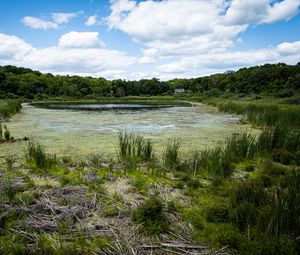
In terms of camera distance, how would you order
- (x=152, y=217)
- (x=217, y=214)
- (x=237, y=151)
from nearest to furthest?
(x=152, y=217)
(x=217, y=214)
(x=237, y=151)

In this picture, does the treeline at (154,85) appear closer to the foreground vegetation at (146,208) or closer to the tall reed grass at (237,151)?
the tall reed grass at (237,151)

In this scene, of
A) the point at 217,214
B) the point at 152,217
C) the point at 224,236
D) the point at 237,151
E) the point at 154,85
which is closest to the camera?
the point at 224,236

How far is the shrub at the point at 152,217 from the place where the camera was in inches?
109

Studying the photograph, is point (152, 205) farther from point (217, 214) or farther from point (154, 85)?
point (154, 85)

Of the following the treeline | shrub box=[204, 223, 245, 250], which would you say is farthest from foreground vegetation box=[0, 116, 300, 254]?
the treeline

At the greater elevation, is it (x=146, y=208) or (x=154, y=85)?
(x=154, y=85)

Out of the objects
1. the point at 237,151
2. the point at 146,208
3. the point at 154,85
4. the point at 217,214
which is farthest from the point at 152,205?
the point at 154,85

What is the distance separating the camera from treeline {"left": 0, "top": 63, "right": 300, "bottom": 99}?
43188mm

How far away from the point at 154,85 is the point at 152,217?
65147 mm

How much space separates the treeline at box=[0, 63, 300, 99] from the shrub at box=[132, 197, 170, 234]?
29.4 m

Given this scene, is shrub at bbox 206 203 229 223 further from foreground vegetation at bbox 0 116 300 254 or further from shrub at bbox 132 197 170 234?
shrub at bbox 132 197 170 234

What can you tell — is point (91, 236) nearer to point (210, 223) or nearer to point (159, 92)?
point (210, 223)

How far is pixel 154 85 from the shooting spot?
67.1 meters

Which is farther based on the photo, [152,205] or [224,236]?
[152,205]
